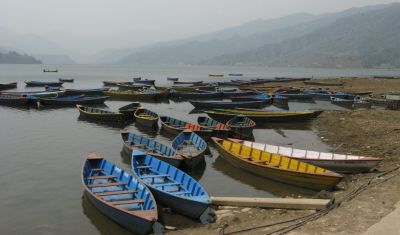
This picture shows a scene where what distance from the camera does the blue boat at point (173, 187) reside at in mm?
14462

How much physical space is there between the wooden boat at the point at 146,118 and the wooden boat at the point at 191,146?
8442 mm

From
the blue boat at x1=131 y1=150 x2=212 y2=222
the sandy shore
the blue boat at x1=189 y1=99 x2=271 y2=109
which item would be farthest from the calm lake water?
the blue boat at x1=189 y1=99 x2=271 y2=109

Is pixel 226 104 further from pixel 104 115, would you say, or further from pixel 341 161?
pixel 341 161

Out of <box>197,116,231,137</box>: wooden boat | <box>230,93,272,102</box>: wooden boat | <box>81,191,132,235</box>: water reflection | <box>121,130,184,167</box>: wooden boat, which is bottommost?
<box>81,191,132,235</box>: water reflection

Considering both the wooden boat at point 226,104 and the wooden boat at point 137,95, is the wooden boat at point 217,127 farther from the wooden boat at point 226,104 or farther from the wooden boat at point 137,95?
the wooden boat at point 137,95

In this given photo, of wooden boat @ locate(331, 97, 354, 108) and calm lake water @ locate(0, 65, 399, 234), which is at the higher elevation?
wooden boat @ locate(331, 97, 354, 108)

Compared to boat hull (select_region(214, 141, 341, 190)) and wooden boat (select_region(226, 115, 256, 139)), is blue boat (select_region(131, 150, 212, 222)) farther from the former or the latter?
wooden boat (select_region(226, 115, 256, 139))

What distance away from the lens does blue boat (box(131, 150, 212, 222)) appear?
14462 millimetres

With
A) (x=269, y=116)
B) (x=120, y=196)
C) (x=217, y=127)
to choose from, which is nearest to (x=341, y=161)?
(x=120, y=196)

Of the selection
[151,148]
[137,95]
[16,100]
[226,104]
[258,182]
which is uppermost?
[226,104]

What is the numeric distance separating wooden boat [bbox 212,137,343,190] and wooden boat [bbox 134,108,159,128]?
36.0ft

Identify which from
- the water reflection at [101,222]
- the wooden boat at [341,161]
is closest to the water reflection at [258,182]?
the wooden boat at [341,161]

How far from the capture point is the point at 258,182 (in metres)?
19.7

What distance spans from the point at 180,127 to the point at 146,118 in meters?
4.76
